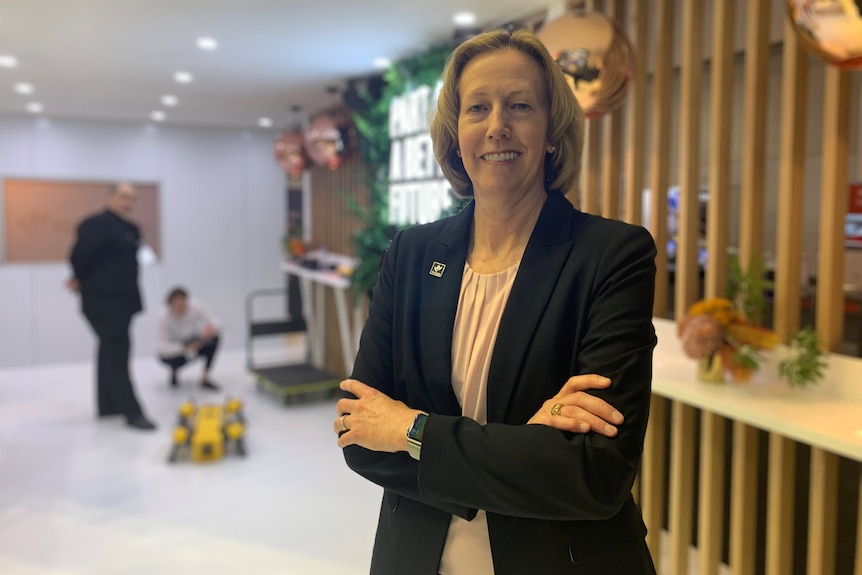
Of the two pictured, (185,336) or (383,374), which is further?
(185,336)

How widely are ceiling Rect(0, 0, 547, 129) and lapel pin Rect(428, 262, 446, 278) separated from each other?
270 cm

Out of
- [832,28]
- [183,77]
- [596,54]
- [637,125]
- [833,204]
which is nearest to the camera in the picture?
[832,28]

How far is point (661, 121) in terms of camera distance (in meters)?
2.88

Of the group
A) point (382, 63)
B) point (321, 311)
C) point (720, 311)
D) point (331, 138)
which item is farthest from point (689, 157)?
point (321, 311)

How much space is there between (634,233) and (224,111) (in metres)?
6.64

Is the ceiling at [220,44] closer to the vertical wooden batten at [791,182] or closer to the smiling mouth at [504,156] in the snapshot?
the vertical wooden batten at [791,182]

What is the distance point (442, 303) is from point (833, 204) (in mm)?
1756

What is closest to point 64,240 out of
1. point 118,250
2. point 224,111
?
point 224,111

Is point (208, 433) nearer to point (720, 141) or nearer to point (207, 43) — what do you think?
point (207, 43)

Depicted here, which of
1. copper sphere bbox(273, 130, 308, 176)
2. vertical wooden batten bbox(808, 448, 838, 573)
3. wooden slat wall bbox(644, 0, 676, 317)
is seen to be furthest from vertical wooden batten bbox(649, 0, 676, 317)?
copper sphere bbox(273, 130, 308, 176)

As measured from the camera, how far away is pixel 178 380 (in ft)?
21.4

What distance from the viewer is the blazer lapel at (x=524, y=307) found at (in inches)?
40.4

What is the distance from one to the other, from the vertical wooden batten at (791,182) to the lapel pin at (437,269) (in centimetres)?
174

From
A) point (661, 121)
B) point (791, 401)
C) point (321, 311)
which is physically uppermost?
point (661, 121)
